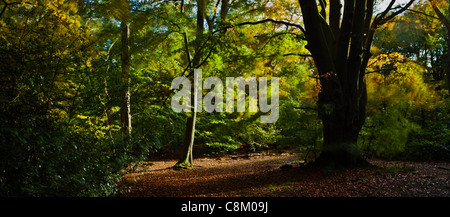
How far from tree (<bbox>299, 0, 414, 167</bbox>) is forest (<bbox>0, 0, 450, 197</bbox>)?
1.1 inches

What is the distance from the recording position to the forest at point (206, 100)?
11.6 ft

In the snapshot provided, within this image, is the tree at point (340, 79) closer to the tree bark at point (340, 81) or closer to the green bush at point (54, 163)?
the tree bark at point (340, 81)

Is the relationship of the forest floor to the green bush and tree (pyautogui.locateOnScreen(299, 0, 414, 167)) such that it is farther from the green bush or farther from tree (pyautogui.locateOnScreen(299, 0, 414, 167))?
the green bush

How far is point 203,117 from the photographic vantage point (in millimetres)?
13711

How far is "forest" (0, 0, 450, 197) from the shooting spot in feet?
11.6

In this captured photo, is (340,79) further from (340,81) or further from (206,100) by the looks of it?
(206,100)

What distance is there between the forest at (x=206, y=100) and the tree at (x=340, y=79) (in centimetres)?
3

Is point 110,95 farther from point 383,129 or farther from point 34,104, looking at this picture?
point 383,129

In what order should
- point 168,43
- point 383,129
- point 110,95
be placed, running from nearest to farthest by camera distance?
1. point 110,95
2. point 383,129
3. point 168,43

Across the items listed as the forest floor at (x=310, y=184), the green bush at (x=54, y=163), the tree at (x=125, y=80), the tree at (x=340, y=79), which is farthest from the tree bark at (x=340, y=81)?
the green bush at (x=54, y=163)

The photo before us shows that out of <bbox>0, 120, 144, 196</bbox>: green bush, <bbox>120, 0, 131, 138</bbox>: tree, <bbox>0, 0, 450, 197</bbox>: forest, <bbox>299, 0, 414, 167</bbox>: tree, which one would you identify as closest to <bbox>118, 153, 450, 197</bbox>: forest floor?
<bbox>0, 0, 450, 197</bbox>: forest

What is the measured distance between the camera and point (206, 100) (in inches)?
476

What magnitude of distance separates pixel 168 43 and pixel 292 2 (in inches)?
183

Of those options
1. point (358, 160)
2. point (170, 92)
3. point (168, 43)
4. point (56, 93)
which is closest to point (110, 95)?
point (56, 93)
